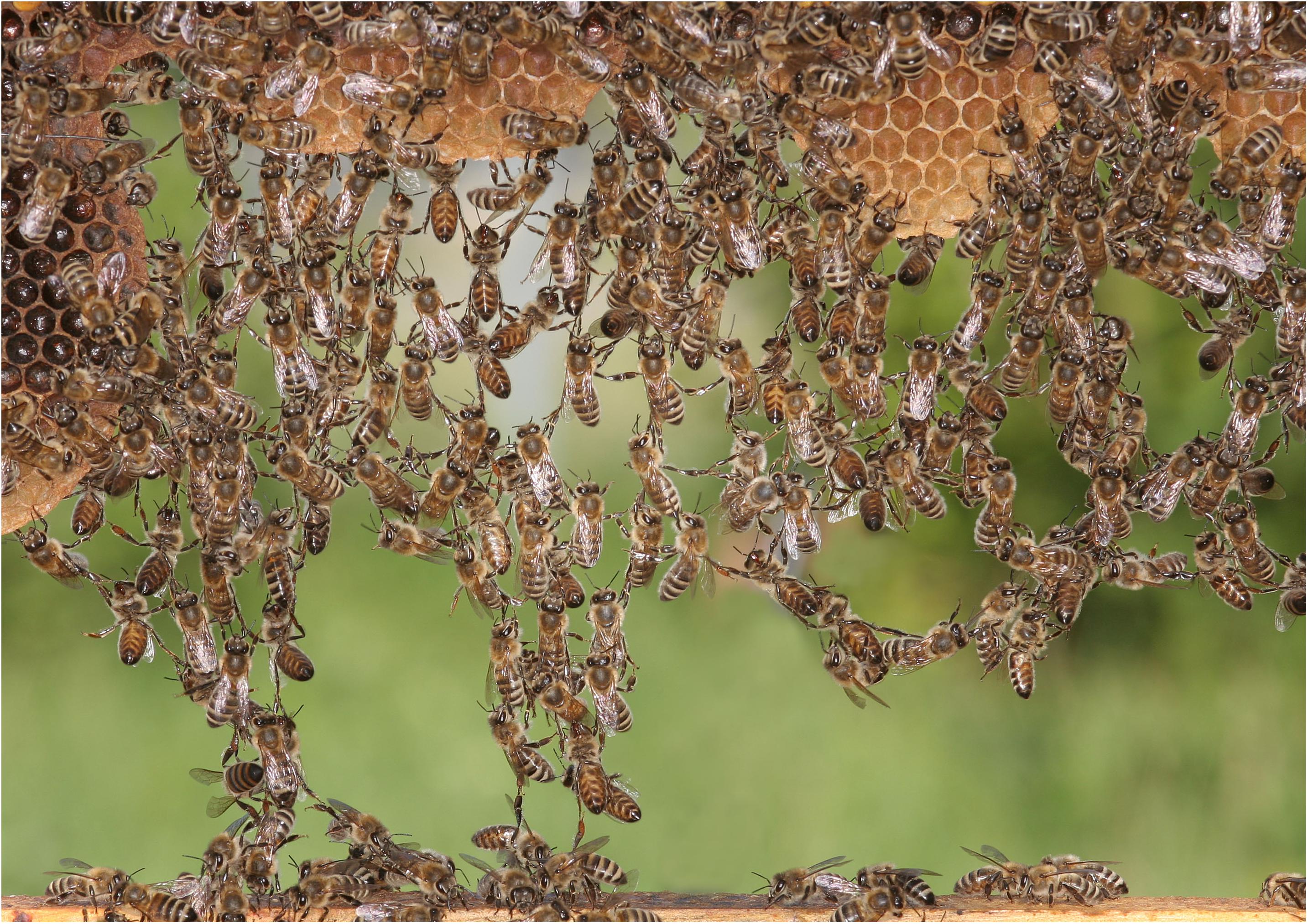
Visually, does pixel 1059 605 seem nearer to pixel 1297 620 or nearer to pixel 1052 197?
pixel 1052 197

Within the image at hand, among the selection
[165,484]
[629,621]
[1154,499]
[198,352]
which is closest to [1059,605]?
[1154,499]

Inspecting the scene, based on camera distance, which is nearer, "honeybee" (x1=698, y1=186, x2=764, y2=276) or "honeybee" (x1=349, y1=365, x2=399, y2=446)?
"honeybee" (x1=698, y1=186, x2=764, y2=276)

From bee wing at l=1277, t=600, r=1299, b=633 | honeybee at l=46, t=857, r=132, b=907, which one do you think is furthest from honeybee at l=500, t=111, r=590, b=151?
bee wing at l=1277, t=600, r=1299, b=633

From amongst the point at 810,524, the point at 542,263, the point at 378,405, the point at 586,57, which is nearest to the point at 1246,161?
the point at 810,524

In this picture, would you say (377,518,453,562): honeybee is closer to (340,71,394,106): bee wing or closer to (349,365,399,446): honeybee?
(349,365,399,446): honeybee

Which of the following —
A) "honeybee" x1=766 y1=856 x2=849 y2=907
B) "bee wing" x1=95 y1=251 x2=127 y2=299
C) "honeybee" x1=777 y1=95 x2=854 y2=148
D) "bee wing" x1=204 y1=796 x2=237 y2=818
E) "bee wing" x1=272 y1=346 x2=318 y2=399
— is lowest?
"honeybee" x1=766 y1=856 x2=849 y2=907

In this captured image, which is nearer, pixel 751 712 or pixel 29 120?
pixel 29 120

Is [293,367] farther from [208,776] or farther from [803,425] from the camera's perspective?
[803,425]

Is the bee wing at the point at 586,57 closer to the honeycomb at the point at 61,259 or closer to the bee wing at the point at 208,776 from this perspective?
the honeycomb at the point at 61,259
